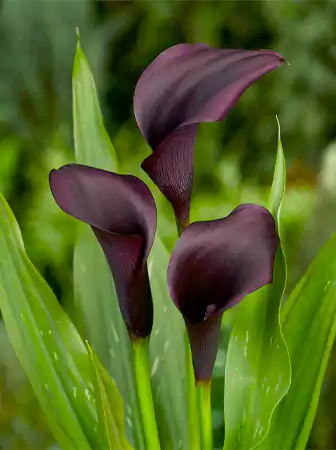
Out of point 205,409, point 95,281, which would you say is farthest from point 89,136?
point 205,409

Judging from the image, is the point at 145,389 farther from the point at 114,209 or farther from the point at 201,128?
the point at 201,128

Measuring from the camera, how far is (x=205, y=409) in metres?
0.33

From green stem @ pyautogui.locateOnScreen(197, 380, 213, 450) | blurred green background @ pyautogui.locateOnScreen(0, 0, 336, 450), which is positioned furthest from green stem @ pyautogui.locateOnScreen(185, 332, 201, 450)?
blurred green background @ pyautogui.locateOnScreen(0, 0, 336, 450)

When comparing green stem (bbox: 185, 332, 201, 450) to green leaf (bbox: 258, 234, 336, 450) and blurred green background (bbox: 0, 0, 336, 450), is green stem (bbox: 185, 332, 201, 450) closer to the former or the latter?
green leaf (bbox: 258, 234, 336, 450)

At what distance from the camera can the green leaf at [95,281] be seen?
42cm

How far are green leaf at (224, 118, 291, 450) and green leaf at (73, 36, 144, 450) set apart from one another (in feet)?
0.26

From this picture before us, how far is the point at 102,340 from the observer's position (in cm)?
43

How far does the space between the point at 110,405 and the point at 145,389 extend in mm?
27

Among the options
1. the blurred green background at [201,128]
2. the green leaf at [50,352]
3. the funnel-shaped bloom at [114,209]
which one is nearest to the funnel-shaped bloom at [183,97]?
the funnel-shaped bloom at [114,209]

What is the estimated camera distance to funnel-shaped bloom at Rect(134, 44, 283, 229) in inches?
11.0

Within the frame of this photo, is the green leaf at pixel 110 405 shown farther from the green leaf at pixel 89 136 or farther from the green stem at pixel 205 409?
the green leaf at pixel 89 136

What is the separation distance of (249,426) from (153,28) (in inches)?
37.4

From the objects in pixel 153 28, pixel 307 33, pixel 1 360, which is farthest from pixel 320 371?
pixel 153 28

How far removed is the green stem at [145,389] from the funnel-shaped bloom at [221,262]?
0.04 m
